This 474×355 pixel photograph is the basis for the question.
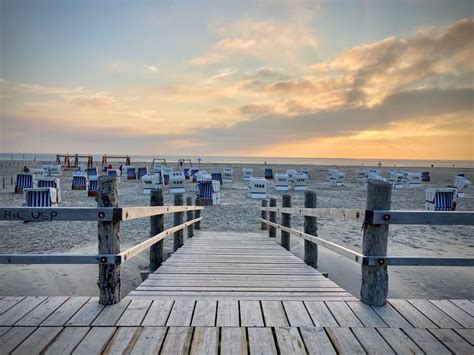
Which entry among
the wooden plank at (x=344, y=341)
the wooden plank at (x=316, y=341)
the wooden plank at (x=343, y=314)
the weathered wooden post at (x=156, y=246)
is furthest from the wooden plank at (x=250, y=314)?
the weathered wooden post at (x=156, y=246)

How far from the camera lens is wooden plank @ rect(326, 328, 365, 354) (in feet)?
7.63

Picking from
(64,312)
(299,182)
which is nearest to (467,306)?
(64,312)

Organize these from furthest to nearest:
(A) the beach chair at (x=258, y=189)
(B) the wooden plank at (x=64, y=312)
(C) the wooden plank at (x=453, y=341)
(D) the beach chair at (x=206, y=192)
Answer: (A) the beach chair at (x=258, y=189)
(D) the beach chair at (x=206, y=192)
(B) the wooden plank at (x=64, y=312)
(C) the wooden plank at (x=453, y=341)

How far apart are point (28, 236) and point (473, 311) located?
35.3ft

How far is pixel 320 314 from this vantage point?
289 centimetres

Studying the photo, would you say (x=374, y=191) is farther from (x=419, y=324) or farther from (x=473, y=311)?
(x=473, y=311)

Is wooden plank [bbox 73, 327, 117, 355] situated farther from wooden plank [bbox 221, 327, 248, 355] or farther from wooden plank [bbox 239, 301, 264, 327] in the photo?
wooden plank [bbox 239, 301, 264, 327]

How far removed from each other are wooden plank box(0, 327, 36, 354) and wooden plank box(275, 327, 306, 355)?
1.95m

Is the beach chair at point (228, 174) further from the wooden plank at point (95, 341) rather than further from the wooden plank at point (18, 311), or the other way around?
the wooden plank at point (95, 341)

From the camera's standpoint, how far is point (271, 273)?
464cm

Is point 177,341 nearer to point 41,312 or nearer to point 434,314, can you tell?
point 41,312

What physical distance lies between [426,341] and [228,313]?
160 centimetres

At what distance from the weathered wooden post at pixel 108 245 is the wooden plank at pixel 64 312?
0.73 feet

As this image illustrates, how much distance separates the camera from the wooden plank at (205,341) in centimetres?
227
